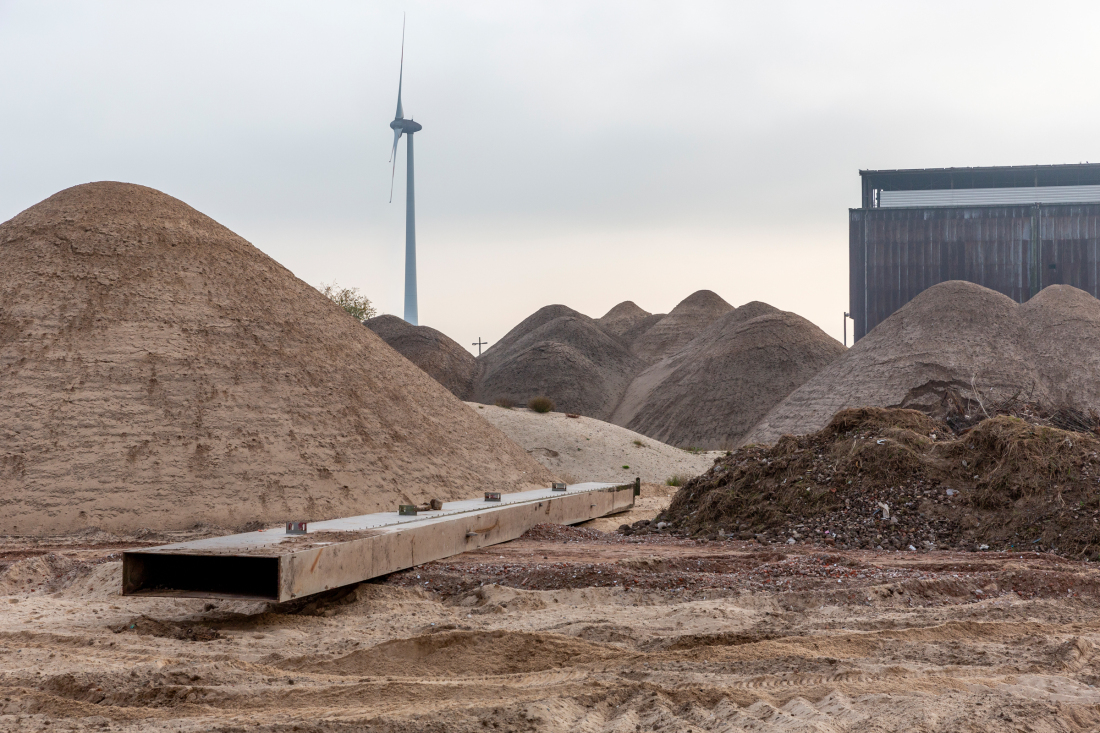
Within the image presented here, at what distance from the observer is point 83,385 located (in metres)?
14.3

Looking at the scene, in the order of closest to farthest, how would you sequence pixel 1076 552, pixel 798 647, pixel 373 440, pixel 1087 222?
pixel 798 647
pixel 1076 552
pixel 373 440
pixel 1087 222

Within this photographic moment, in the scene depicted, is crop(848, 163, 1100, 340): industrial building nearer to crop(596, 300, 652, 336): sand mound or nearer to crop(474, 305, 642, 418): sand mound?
crop(474, 305, 642, 418): sand mound

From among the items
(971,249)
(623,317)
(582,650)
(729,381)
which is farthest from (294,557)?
(623,317)

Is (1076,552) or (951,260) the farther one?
(951,260)

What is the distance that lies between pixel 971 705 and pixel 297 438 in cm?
1198

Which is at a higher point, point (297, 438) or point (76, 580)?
point (297, 438)

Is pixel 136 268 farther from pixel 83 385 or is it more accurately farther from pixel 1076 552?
pixel 1076 552

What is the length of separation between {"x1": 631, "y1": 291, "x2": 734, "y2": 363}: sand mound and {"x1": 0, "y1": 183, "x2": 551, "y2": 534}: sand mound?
146 feet

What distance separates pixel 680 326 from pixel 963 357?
29.4 meters

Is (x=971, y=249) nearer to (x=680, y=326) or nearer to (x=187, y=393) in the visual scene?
(x=680, y=326)

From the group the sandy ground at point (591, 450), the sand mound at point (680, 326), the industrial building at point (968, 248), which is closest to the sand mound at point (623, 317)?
the sand mound at point (680, 326)

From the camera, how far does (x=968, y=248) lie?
47.9 meters

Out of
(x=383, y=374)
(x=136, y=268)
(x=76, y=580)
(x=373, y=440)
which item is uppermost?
(x=136, y=268)

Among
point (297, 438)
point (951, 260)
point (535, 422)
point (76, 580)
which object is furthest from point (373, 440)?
point (951, 260)
